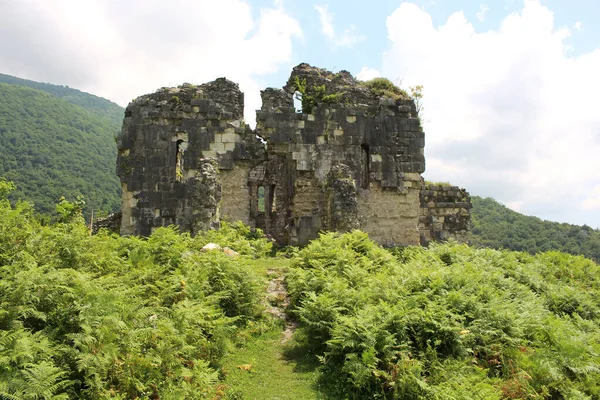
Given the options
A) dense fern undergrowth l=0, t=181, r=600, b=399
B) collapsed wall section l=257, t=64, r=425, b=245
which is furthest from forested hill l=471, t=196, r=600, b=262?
dense fern undergrowth l=0, t=181, r=600, b=399

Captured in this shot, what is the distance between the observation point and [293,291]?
31.5ft

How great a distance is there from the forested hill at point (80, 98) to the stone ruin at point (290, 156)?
9789 centimetres

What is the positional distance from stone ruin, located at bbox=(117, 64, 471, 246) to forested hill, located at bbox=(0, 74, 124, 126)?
321 feet

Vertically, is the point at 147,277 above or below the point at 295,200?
below

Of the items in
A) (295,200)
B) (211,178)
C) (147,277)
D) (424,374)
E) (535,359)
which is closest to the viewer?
(424,374)

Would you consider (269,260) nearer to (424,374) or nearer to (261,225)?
(424,374)

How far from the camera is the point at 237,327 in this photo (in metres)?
7.81

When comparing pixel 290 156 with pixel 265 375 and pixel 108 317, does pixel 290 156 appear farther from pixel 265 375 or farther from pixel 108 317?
pixel 108 317

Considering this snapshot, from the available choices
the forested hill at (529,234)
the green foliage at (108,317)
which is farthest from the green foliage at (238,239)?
the forested hill at (529,234)

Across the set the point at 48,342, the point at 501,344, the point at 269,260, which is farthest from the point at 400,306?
the point at 269,260

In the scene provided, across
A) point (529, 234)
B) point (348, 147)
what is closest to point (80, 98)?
point (529, 234)

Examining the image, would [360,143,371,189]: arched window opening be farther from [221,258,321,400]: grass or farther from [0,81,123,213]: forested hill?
[0,81,123,213]: forested hill

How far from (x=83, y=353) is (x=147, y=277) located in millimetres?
3261

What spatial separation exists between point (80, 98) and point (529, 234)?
118417mm
